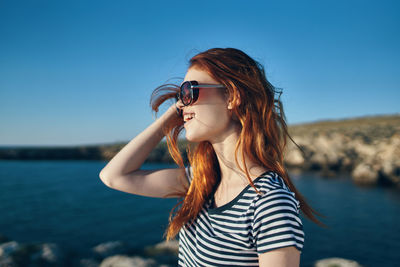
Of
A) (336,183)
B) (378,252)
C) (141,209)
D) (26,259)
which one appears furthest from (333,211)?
(26,259)

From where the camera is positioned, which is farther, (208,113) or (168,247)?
(168,247)

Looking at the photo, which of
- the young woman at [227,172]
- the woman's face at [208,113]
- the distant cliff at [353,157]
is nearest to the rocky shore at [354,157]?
the distant cliff at [353,157]

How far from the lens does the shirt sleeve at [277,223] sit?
1.03m

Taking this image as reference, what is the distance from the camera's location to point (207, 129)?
58.8 inches

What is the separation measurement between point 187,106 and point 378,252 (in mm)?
7648

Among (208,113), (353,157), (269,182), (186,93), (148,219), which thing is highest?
(186,93)

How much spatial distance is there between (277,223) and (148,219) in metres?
9.51

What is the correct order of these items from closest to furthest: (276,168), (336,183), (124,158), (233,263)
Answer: (233,263), (276,168), (124,158), (336,183)

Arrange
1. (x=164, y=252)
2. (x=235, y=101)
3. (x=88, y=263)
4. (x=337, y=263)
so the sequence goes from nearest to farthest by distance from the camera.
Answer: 1. (x=235, y=101)
2. (x=337, y=263)
3. (x=88, y=263)
4. (x=164, y=252)

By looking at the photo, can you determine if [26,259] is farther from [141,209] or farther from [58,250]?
[141,209]

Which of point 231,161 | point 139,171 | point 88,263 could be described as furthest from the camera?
point 88,263

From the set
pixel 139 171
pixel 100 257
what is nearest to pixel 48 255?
pixel 100 257

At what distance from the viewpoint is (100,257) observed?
Result: 6.59 m

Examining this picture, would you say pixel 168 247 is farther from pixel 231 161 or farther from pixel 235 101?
pixel 235 101
